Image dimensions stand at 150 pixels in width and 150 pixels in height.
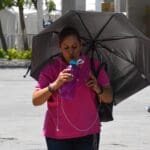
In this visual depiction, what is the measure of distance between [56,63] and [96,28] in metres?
0.63

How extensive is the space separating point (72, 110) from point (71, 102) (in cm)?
6

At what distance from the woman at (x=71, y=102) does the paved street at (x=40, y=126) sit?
4.78 m

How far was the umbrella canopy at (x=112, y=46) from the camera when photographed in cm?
556

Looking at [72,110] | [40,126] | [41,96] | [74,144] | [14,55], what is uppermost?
[41,96]

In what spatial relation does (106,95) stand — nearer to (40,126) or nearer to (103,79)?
(103,79)

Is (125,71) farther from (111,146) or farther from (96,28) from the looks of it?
(111,146)

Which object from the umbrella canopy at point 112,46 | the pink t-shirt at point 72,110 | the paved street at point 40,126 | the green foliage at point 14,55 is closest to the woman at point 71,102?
A: the pink t-shirt at point 72,110

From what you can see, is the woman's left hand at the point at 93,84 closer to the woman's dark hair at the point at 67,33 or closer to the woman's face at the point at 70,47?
the woman's face at the point at 70,47

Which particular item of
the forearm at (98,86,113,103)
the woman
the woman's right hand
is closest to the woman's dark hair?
the woman

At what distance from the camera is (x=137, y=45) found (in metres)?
5.67

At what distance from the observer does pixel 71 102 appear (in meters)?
4.98

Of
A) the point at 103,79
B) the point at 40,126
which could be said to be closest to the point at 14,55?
the point at 40,126

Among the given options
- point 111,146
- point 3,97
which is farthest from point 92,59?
point 3,97

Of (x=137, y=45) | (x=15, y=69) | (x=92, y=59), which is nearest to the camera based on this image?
(x=92, y=59)
